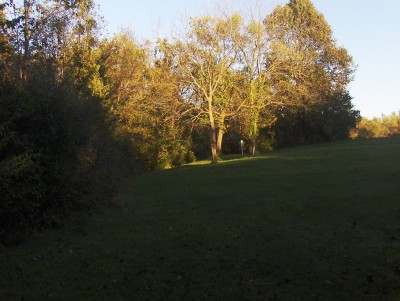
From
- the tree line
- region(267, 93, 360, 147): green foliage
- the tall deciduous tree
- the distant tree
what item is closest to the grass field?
the tree line

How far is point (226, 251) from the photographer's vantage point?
834cm

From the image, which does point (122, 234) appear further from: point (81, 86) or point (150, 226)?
point (81, 86)

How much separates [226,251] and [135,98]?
29.2m

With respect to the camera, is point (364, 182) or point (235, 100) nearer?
point (364, 182)

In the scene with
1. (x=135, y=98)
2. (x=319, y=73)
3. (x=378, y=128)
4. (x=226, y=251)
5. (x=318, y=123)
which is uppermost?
(x=319, y=73)

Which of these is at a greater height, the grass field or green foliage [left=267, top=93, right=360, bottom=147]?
green foliage [left=267, top=93, right=360, bottom=147]

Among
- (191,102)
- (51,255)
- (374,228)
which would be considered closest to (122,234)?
(51,255)

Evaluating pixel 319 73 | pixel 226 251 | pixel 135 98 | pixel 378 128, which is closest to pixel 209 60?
pixel 135 98

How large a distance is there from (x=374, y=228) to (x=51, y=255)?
22.9ft

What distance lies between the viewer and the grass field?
246 inches

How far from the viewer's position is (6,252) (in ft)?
28.5

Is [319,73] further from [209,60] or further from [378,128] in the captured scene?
[378,128]

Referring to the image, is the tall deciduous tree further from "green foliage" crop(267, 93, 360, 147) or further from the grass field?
the grass field

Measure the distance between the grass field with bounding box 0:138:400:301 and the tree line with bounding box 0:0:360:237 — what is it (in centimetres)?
150
